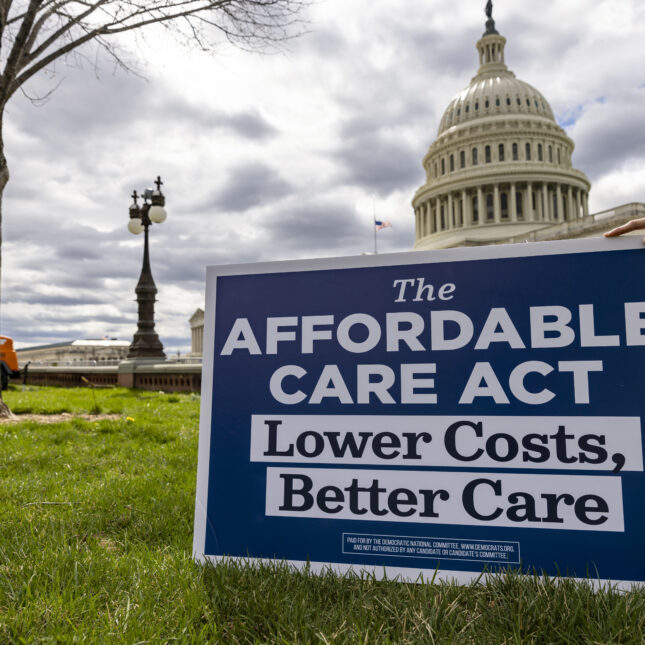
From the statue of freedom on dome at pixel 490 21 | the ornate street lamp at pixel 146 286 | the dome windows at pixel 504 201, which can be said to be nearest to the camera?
the ornate street lamp at pixel 146 286

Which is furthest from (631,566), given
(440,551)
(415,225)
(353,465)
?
(415,225)

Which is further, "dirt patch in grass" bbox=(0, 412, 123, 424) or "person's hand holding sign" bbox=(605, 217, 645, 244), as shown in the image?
"dirt patch in grass" bbox=(0, 412, 123, 424)

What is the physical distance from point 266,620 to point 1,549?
1562mm

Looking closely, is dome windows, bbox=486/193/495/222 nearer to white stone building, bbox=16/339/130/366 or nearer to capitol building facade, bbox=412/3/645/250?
capitol building facade, bbox=412/3/645/250

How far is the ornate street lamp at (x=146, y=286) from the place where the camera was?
51.5 ft

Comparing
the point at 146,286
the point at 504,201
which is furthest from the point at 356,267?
the point at 504,201

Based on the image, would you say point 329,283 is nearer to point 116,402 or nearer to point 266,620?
point 266,620

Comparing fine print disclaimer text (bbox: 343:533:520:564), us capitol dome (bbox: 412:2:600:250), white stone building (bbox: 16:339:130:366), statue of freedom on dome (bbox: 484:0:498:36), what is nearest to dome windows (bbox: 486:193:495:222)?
us capitol dome (bbox: 412:2:600:250)

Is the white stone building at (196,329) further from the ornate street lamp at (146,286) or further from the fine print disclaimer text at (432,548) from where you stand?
the fine print disclaimer text at (432,548)

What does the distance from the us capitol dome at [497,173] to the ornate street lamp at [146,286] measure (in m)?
59.5

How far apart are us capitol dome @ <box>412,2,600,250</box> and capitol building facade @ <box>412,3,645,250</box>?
135 mm

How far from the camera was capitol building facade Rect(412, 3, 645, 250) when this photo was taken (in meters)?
77.3

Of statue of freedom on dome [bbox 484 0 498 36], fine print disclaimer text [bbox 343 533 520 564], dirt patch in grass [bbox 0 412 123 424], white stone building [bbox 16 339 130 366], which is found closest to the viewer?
fine print disclaimer text [bbox 343 533 520 564]

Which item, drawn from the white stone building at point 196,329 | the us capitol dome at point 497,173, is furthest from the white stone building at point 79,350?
the us capitol dome at point 497,173
